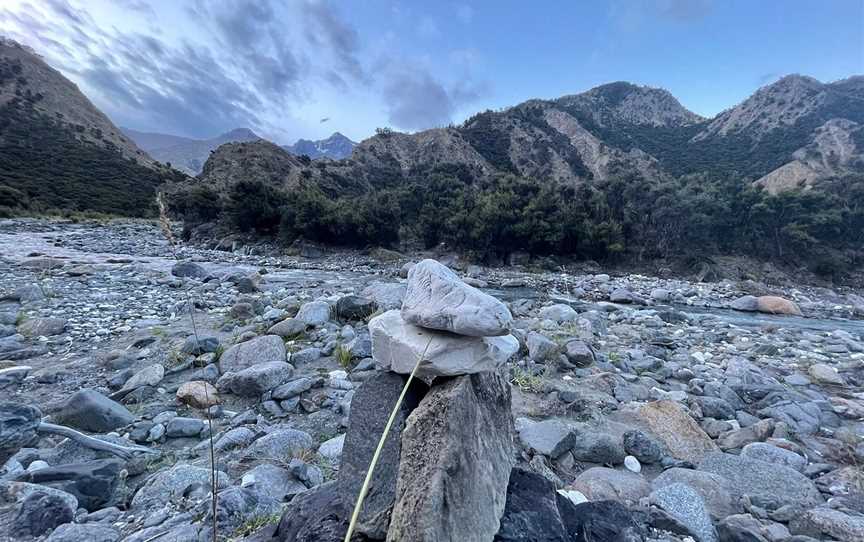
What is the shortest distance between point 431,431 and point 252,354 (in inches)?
182

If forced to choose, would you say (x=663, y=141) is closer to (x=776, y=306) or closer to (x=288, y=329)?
(x=776, y=306)

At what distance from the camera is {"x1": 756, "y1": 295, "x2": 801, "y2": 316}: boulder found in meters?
14.2

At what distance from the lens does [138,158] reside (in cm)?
6669

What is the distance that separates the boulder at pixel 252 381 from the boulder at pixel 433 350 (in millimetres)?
3235

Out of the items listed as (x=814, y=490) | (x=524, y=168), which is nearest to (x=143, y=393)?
(x=814, y=490)

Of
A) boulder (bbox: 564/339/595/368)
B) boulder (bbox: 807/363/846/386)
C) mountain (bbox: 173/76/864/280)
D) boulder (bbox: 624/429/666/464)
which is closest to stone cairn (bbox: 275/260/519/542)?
boulder (bbox: 624/429/666/464)

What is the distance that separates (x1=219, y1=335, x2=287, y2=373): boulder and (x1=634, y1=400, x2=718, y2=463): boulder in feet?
16.4

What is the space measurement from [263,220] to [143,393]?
2570cm

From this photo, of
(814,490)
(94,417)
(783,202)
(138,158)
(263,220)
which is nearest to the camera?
(814,490)

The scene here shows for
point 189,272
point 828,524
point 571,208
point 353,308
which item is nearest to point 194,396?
point 353,308

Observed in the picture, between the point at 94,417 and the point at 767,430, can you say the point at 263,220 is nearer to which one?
the point at 94,417

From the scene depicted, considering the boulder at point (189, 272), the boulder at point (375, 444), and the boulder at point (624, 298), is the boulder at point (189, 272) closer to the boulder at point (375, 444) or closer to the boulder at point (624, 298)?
the boulder at point (375, 444)

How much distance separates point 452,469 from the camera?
62.4 inches

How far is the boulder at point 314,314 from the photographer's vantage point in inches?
291
